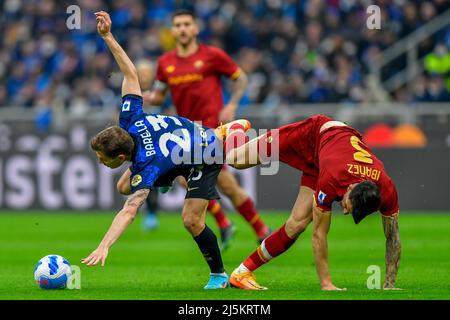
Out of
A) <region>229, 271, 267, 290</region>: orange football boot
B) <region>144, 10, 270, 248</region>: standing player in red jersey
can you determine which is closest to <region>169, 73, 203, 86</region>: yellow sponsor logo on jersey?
<region>144, 10, 270, 248</region>: standing player in red jersey

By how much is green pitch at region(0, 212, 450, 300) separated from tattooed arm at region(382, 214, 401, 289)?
200 millimetres

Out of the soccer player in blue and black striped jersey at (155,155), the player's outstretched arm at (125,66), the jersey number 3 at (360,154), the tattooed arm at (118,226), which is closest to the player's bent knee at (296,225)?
the soccer player in blue and black striped jersey at (155,155)

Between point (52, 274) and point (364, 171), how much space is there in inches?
112

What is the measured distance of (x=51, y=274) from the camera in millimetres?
9359

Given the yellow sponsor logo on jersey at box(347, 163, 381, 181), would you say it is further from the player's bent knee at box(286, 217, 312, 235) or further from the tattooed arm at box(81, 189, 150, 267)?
the tattooed arm at box(81, 189, 150, 267)

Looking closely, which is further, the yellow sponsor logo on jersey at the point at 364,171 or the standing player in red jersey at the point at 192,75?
the standing player in red jersey at the point at 192,75

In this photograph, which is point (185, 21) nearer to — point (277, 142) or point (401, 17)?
point (277, 142)

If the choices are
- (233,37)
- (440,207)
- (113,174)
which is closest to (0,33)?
(233,37)

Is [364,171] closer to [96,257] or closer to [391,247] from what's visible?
[391,247]

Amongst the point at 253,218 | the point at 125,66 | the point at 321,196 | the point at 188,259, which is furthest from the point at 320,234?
the point at 188,259

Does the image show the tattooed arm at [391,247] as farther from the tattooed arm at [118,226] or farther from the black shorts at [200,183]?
the tattooed arm at [118,226]

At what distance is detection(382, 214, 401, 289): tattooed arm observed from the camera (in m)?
9.00

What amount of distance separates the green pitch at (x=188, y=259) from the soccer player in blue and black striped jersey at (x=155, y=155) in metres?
0.62

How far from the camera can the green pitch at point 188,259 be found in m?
9.06
